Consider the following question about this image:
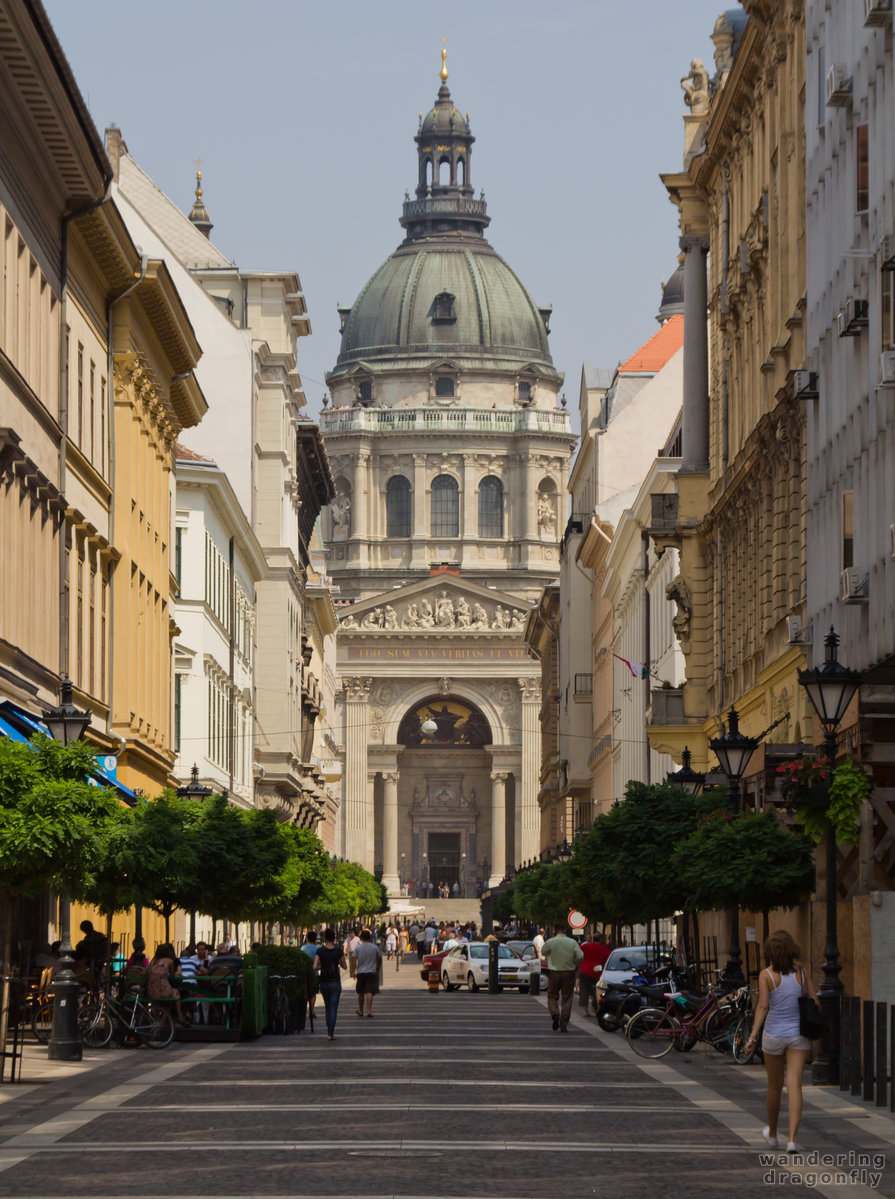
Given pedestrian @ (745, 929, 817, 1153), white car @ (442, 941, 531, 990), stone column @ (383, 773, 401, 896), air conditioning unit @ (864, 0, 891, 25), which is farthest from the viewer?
stone column @ (383, 773, 401, 896)

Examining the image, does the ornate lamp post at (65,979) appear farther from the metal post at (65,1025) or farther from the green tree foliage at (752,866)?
the green tree foliage at (752,866)

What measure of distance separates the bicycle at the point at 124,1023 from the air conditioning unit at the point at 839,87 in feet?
46.1

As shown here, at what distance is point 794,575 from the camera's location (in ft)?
118

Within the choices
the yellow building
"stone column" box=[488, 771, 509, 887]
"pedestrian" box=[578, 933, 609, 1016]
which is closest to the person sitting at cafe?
the yellow building

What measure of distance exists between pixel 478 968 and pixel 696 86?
23.3 m

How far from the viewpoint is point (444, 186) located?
612 feet

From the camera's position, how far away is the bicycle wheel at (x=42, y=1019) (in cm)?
2864

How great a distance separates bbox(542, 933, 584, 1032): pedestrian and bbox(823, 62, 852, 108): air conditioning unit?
12.5 meters

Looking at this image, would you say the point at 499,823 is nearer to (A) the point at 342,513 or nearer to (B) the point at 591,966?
(A) the point at 342,513

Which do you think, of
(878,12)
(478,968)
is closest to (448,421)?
(478,968)

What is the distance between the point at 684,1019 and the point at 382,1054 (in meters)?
3.70

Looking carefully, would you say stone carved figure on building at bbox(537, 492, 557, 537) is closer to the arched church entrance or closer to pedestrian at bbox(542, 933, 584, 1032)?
the arched church entrance

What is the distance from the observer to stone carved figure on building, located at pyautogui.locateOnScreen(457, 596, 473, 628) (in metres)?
155

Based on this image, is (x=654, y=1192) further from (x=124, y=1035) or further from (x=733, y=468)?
(x=733, y=468)
